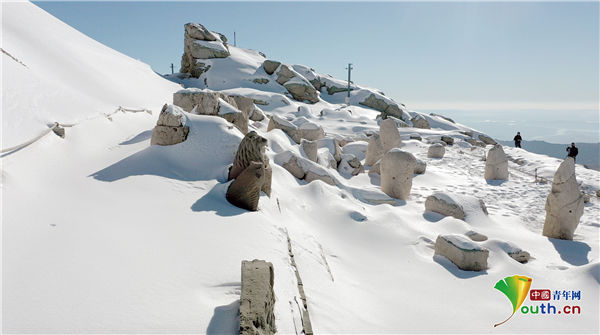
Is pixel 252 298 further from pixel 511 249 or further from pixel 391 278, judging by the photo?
pixel 511 249

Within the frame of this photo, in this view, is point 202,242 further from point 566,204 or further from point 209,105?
point 566,204

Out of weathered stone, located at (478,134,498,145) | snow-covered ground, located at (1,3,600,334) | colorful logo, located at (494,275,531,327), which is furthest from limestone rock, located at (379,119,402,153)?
weathered stone, located at (478,134,498,145)

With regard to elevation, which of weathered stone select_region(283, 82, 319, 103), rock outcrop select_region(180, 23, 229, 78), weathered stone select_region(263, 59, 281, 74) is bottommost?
weathered stone select_region(283, 82, 319, 103)

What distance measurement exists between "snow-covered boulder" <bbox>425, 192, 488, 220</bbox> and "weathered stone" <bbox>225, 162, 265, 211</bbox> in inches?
200

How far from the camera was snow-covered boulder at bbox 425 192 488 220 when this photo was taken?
790cm

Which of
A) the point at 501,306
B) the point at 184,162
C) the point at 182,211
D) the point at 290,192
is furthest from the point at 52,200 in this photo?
the point at 501,306

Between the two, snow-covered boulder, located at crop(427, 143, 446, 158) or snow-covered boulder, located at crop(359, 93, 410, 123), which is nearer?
snow-covered boulder, located at crop(427, 143, 446, 158)

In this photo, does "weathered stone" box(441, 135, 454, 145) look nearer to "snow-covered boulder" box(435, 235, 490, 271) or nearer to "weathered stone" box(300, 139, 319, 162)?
"weathered stone" box(300, 139, 319, 162)

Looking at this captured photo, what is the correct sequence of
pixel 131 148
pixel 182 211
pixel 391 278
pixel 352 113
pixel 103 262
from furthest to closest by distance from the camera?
pixel 352 113 < pixel 131 148 < pixel 391 278 < pixel 182 211 < pixel 103 262

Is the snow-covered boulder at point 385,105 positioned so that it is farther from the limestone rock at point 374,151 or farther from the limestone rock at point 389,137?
the limestone rock at point 374,151

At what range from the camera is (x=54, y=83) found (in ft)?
29.2

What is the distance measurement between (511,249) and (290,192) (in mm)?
4636

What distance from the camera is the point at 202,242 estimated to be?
3768 millimetres

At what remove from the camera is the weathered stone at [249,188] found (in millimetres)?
5152
